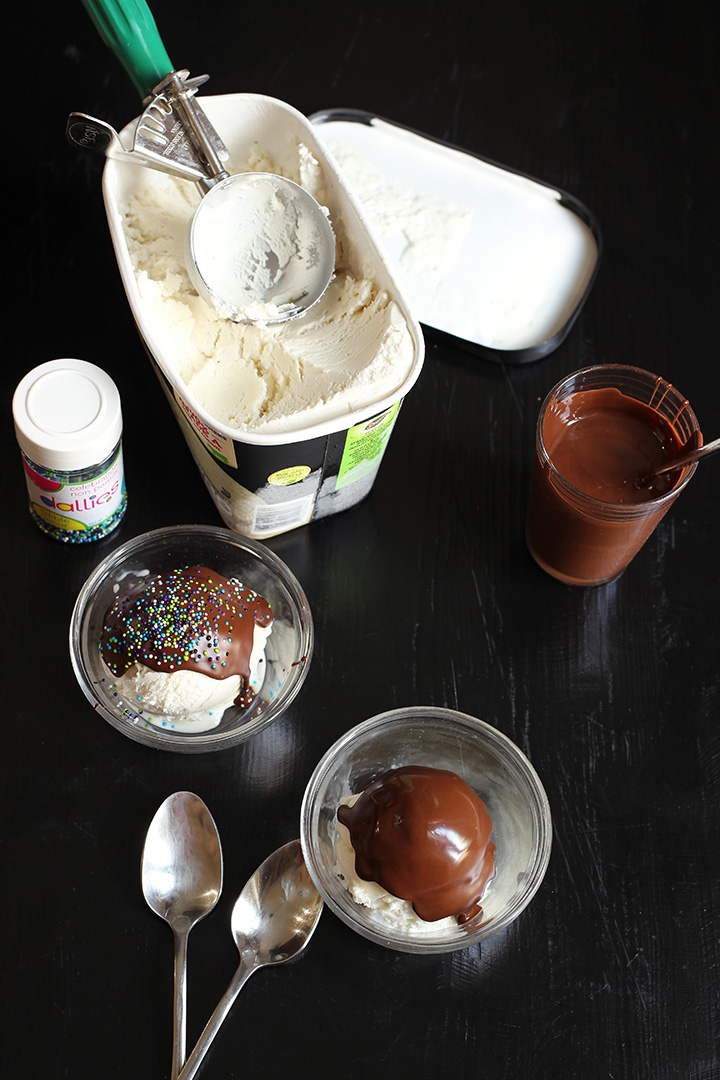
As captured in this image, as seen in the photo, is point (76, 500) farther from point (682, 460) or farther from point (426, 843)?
point (682, 460)

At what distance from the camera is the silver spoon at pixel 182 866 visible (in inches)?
39.3

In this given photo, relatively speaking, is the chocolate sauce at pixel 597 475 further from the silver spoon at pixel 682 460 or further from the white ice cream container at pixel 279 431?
the white ice cream container at pixel 279 431

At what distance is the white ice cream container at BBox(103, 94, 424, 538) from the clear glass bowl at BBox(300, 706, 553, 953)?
266 millimetres

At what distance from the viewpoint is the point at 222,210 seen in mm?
1072

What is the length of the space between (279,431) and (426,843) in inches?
17.0

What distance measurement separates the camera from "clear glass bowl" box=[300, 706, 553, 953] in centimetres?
97

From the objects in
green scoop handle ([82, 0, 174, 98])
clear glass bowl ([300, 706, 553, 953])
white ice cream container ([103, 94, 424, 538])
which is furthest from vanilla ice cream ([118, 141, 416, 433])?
clear glass bowl ([300, 706, 553, 953])

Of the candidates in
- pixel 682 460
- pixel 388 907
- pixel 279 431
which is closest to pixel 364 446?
pixel 279 431

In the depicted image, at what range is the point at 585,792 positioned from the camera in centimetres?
109

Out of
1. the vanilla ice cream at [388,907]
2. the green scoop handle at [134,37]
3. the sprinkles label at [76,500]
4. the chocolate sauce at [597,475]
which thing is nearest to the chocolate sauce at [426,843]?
the vanilla ice cream at [388,907]

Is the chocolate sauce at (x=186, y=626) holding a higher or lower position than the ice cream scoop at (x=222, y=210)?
lower

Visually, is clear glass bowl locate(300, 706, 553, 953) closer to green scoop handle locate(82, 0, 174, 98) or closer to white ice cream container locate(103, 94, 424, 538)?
white ice cream container locate(103, 94, 424, 538)

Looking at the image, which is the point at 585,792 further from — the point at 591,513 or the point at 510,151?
the point at 510,151

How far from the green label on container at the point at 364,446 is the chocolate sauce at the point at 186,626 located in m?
0.18
